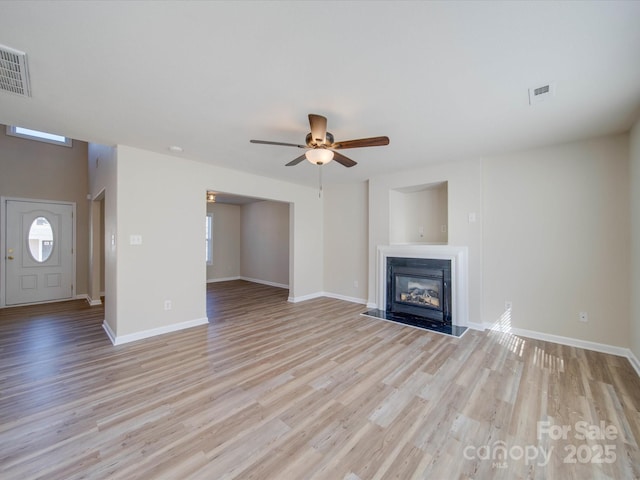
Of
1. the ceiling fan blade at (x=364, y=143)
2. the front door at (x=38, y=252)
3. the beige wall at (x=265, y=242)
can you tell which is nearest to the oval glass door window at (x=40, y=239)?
the front door at (x=38, y=252)

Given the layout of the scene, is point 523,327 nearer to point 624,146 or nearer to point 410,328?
point 410,328

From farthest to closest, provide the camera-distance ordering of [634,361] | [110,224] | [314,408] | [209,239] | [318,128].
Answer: [209,239] < [110,224] < [634,361] < [318,128] < [314,408]

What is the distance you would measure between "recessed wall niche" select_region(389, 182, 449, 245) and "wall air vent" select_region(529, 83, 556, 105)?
226 centimetres

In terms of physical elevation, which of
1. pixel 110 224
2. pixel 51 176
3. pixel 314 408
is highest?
pixel 51 176

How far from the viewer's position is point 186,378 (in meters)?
2.44

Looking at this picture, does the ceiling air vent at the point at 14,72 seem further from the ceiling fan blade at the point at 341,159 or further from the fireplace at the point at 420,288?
the fireplace at the point at 420,288

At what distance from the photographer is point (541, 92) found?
6.83 ft

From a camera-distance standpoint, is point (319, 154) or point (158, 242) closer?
point (319, 154)

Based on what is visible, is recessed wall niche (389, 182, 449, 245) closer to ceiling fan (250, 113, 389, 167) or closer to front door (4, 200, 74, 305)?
ceiling fan (250, 113, 389, 167)

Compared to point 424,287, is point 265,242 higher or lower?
higher

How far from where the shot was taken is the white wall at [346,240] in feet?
17.5

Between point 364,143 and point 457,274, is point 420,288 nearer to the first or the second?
point 457,274

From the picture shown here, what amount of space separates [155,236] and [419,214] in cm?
455

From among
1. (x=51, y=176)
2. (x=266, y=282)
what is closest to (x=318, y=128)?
(x=266, y=282)
